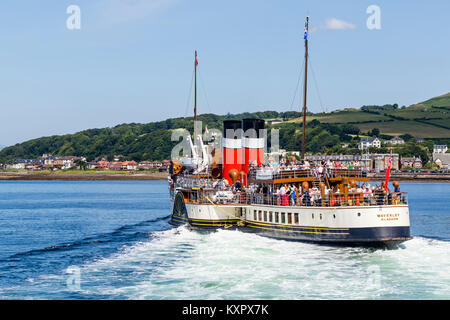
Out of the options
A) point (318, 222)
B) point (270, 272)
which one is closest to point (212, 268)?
point (270, 272)

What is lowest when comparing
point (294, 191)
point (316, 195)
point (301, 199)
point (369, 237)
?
point (369, 237)

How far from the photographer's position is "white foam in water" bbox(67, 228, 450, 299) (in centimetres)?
2525


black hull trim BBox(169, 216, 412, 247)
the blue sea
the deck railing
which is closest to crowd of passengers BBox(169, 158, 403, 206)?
the deck railing

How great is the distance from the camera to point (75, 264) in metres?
33.3

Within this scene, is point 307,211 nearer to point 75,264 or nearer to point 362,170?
point 362,170

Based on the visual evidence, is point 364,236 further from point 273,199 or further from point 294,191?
point 273,199

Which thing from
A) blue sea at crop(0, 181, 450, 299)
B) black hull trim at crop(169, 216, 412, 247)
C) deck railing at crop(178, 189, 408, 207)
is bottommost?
blue sea at crop(0, 181, 450, 299)

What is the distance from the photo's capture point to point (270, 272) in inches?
1158

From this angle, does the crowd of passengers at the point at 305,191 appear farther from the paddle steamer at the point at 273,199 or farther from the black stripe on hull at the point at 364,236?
the black stripe on hull at the point at 364,236

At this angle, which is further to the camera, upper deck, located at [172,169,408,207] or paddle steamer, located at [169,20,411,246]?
upper deck, located at [172,169,408,207]

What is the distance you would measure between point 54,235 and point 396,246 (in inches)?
1205

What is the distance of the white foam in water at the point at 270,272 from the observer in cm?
2525

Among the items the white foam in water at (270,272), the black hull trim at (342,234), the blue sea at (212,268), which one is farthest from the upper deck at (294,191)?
the white foam in water at (270,272)

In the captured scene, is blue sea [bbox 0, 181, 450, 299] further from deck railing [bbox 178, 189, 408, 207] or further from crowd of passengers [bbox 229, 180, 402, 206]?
crowd of passengers [bbox 229, 180, 402, 206]
